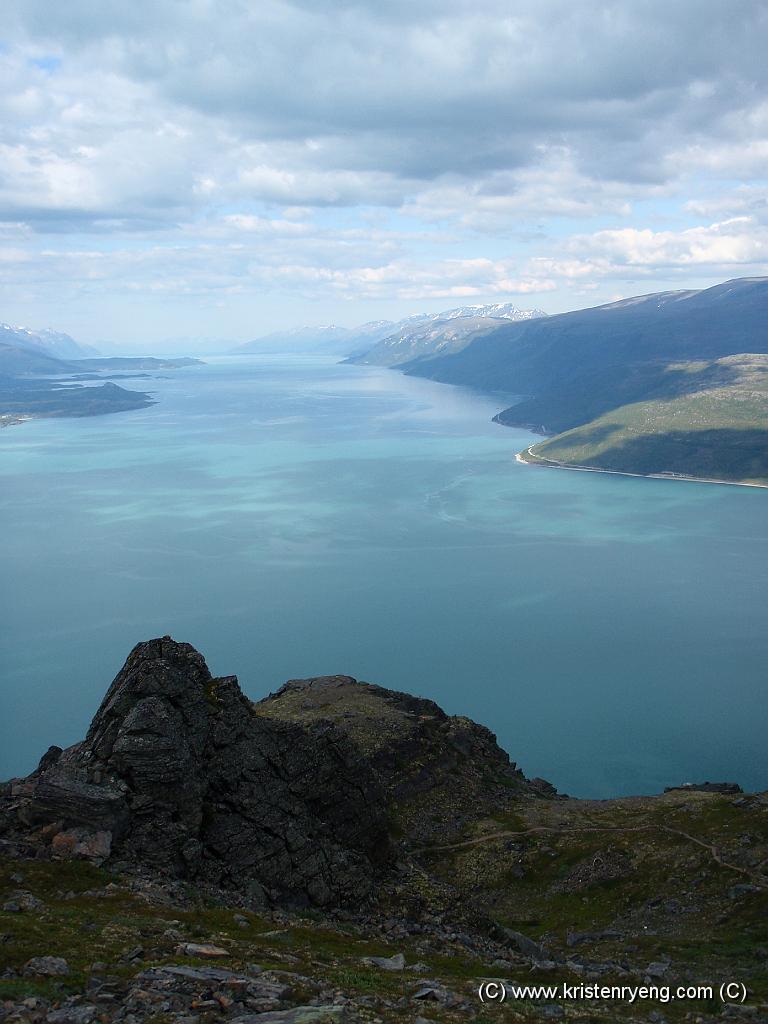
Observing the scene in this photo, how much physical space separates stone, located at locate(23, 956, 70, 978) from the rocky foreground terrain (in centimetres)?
6

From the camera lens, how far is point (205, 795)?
31.7 metres

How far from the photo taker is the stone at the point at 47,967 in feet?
57.3

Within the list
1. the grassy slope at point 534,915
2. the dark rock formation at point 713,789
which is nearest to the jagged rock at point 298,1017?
the grassy slope at point 534,915

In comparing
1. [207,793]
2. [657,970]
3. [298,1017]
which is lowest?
[657,970]

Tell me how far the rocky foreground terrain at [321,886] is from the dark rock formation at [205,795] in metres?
0.08

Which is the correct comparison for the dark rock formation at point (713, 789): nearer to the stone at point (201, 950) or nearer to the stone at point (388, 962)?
the stone at point (388, 962)

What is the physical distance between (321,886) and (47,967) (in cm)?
1487

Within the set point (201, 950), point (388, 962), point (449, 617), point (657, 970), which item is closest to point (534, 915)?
point (657, 970)

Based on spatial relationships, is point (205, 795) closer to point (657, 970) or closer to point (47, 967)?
point (47, 967)

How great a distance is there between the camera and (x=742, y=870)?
130 feet

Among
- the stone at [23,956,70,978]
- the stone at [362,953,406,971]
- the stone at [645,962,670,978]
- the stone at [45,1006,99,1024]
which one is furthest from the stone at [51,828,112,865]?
the stone at [645,962,670,978]

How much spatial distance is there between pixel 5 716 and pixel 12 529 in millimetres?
92144

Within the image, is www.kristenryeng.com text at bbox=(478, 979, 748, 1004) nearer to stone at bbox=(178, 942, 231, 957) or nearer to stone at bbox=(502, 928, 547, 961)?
stone at bbox=(178, 942, 231, 957)

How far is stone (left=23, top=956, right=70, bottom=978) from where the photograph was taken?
17469 millimetres
